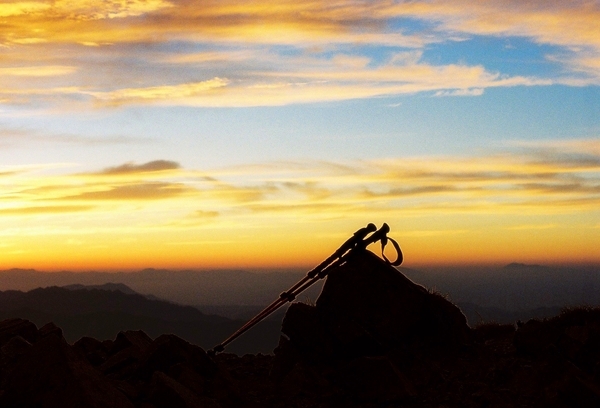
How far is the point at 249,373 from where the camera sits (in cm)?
1461

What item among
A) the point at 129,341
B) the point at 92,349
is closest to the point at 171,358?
the point at 129,341

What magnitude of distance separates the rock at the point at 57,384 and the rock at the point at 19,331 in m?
3.92

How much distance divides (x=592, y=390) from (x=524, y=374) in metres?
1.52

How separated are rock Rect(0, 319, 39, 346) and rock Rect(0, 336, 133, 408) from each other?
392cm

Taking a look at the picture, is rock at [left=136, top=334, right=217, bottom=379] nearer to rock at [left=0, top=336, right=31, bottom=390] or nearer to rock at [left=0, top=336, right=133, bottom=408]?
rock at [left=0, top=336, right=133, bottom=408]

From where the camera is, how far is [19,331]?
15.1 meters

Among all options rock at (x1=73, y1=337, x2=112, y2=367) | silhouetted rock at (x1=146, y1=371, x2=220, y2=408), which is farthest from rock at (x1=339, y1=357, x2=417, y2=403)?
rock at (x1=73, y1=337, x2=112, y2=367)

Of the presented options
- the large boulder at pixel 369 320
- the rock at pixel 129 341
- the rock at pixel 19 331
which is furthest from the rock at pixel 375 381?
the rock at pixel 19 331

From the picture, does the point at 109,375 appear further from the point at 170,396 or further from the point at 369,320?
the point at 369,320

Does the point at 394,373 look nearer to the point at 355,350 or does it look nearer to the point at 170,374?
the point at 355,350

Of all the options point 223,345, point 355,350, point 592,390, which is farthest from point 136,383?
point 592,390

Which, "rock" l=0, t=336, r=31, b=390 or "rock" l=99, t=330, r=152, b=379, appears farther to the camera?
"rock" l=99, t=330, r=152, b=379

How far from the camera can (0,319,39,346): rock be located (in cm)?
1490

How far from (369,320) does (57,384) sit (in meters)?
6.34
